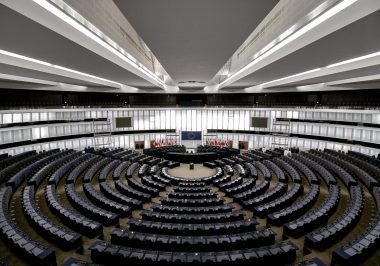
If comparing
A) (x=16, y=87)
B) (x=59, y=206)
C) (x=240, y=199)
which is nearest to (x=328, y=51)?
(x=240, y=199)

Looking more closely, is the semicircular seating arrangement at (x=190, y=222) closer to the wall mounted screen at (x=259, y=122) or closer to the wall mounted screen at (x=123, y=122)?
the wall mounted screen at (x=259, y=122)

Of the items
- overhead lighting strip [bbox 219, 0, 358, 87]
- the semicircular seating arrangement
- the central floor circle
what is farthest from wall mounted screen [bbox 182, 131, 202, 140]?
overhead lighting strip [bbox 219, 0, 358, 87]

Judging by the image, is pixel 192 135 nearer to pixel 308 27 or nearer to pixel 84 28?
pixel 84 28

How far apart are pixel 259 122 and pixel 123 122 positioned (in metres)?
22.5

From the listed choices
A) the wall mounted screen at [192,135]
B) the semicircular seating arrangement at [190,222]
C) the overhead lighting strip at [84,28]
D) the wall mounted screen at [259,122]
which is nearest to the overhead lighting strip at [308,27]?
the overhead lighting strip at [84,28]

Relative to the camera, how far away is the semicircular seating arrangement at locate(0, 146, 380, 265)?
942cm

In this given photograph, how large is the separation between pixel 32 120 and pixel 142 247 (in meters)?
26.5

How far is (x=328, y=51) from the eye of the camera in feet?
34.8

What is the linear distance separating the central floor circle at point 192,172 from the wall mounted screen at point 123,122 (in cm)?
1282

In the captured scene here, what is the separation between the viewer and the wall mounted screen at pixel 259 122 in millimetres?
34719

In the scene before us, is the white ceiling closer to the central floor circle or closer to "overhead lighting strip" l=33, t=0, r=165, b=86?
"overhead lighting strip" l=33, t=0, r=165, b=86

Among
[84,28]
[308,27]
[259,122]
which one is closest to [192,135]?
[259,122]

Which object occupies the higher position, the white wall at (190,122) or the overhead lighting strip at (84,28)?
the overhead lighting strip at (84,28)

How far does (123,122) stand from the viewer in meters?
35.1
